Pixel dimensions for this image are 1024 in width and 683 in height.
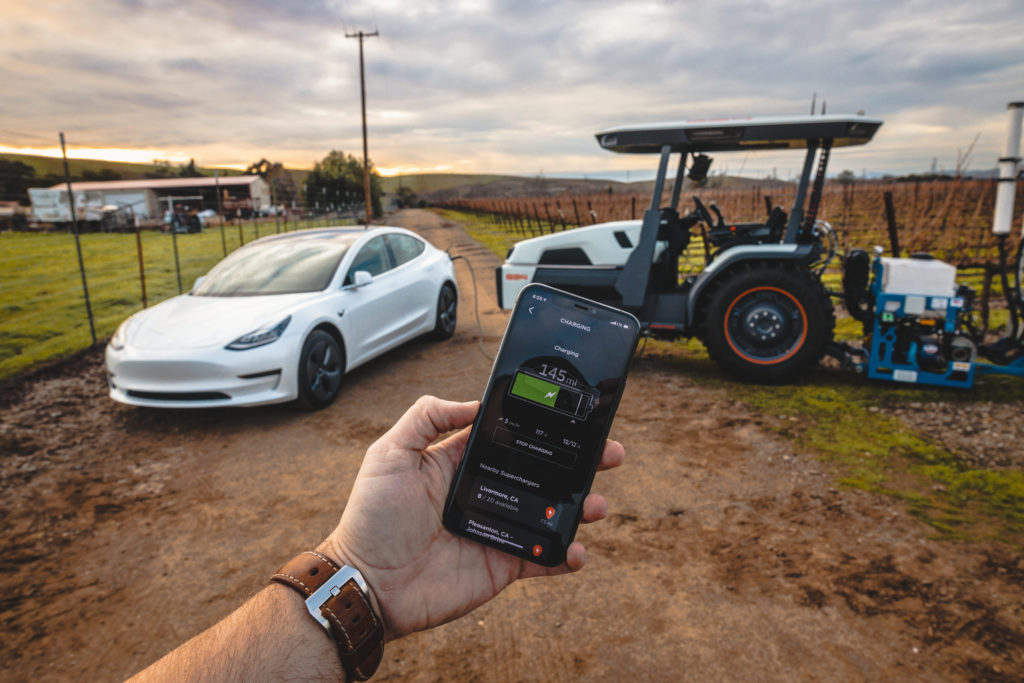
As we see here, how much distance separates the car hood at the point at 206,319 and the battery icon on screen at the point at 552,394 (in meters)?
3.81

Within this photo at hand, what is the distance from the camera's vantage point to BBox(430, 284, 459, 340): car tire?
7239 millimetres

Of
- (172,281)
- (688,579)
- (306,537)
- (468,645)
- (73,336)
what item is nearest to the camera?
(468,645)

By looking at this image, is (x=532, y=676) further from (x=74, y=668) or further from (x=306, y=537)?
(x=74, y=668)

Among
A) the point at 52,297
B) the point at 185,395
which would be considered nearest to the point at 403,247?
the point at 185,395

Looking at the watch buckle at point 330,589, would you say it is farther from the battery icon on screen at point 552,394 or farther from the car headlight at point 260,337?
the car headlight at point 260,337

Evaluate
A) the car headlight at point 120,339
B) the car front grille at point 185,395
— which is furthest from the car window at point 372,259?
the car headlight at point 120,339

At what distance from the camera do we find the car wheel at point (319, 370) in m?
4.96

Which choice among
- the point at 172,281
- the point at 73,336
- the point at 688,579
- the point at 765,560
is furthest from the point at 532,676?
the point at 172,281

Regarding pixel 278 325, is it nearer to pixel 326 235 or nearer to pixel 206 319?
pixel 206 319

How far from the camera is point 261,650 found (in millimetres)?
1277

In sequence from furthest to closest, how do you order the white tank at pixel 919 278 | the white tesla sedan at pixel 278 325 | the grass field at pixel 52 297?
the grass field at pixel 52 297, the white tank at pixel 919 278, the white tesla sedan at pixel 278 325

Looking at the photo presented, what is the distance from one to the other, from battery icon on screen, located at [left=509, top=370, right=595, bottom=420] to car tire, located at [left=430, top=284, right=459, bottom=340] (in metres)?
5.60

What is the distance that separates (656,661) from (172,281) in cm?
1348

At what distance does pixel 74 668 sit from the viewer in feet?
7.93
